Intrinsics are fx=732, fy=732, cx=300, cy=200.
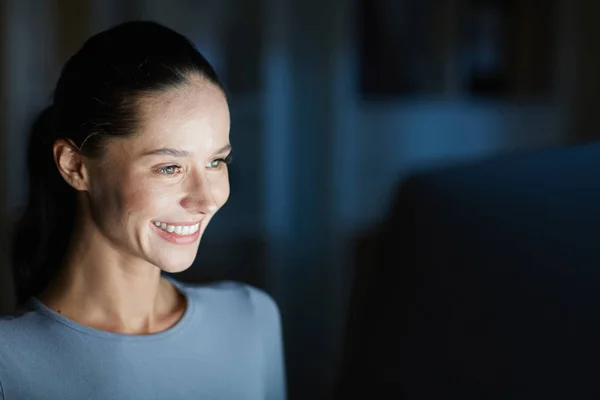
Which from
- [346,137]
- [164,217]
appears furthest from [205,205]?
[346,137]

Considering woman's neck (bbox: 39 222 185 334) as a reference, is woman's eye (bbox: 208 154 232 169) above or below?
above

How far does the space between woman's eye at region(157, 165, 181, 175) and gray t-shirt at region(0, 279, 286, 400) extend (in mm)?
163

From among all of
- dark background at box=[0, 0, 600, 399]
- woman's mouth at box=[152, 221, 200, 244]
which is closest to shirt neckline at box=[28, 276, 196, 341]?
woman's mouth at box=[152, 221, 200, 244]

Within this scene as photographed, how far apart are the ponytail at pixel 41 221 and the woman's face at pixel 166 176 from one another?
0.09m

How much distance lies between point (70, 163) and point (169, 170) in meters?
0.10

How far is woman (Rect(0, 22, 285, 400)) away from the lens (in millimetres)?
636

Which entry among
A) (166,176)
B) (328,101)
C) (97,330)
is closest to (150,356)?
(97,330)

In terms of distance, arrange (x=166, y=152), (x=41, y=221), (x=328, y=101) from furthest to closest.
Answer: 1. (x=328, y=101)
2. (x=41, y=221)
3. (x=166, y=152)

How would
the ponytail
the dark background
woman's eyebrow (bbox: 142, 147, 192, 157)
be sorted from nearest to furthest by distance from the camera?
woman's eyebrow (bbox: 142, 147, 192, 157)
the ponytail
the dark background

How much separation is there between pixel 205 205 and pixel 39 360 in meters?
0.20

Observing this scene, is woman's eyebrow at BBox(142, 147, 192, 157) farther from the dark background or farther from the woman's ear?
the dark background

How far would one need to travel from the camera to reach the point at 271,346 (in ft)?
2.74

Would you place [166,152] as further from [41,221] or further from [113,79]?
[41,221]

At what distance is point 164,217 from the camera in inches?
25.3
